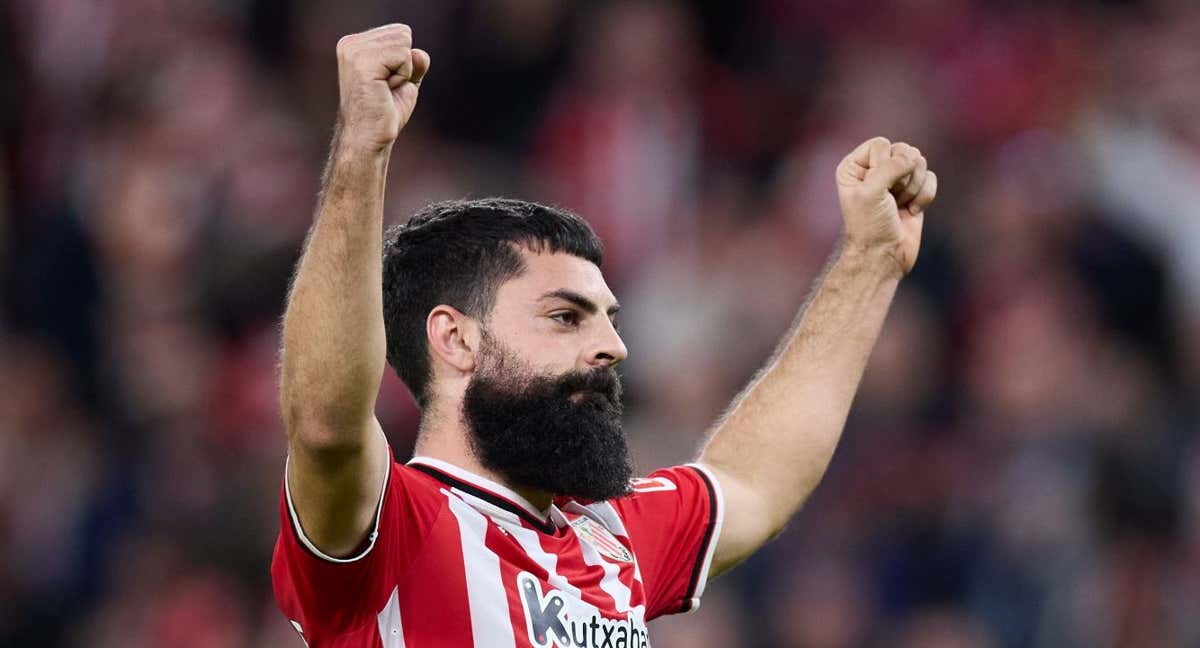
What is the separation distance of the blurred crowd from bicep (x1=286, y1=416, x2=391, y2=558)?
3.65 m

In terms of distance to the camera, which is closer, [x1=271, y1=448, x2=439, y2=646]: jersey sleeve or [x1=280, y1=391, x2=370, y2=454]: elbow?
[x1=280, y1=391, x2=370, y2=454]: elbow

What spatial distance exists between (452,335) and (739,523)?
2.97 feet

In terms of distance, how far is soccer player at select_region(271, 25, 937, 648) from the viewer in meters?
3.17

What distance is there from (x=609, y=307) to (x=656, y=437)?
360 centimetres

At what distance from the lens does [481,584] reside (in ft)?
11.8

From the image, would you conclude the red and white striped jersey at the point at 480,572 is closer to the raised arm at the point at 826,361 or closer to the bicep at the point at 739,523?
the bicep at the point at 739,523

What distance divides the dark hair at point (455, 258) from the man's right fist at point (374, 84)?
67cm

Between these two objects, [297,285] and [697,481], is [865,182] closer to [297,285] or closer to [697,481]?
[697,481]

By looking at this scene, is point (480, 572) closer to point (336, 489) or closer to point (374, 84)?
point (336, 489)

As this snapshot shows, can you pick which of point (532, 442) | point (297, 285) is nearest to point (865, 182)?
point (532, 442)

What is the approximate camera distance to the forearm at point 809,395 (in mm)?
4402

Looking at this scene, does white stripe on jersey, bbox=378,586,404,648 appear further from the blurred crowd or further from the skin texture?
the blurred crowd

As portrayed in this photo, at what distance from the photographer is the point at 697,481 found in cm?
436

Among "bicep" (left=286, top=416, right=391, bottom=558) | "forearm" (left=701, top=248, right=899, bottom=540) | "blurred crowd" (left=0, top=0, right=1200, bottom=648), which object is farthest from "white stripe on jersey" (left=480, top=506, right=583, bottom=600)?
"blurred crowd" (left=0, top=0, right=1200, bottom=648)
